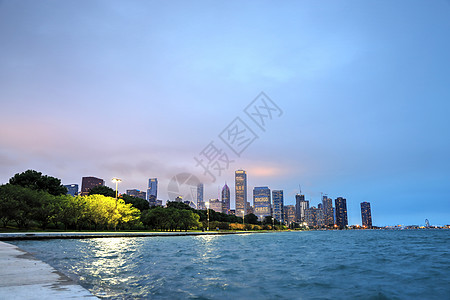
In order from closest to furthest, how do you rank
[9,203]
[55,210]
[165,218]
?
[9,203]
[55,210]
[165,218]

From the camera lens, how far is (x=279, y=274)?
1498 centimetres

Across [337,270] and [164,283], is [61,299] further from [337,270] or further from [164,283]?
[337,270]

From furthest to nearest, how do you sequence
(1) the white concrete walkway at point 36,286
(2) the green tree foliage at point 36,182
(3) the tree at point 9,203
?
(2) the green tree foliage at point 36,182, (3) the tree at point 9,203, (1) the white concrete walkway at point 36,286

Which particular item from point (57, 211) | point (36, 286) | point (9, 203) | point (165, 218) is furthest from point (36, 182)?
point (36, 286)

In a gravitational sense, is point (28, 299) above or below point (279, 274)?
above

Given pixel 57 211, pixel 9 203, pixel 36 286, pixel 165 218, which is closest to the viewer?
pixel 36 286

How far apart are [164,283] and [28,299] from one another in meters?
6.37

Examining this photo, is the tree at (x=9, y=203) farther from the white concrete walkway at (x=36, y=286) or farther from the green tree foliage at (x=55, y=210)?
the white concrete walkway at (x=36, y=286)

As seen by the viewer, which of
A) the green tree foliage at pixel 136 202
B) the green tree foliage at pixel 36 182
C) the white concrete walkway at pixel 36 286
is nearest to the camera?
the white concrete walkway at pixel 36 286

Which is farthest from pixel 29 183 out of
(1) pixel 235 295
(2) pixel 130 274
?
(1) pixel 235 295

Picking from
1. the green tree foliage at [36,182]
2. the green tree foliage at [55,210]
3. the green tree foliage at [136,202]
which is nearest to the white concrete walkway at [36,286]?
the green tree foliage at [55,210]

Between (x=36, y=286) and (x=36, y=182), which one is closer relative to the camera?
(x=36, y=286)

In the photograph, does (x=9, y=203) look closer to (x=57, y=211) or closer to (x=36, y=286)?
(x=57, y=211)

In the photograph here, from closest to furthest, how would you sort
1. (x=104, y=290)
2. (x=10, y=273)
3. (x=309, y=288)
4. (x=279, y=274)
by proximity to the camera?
(x=10, y=273), (x=104, y=290), (x=309, y=288), (x=279, y=274)
